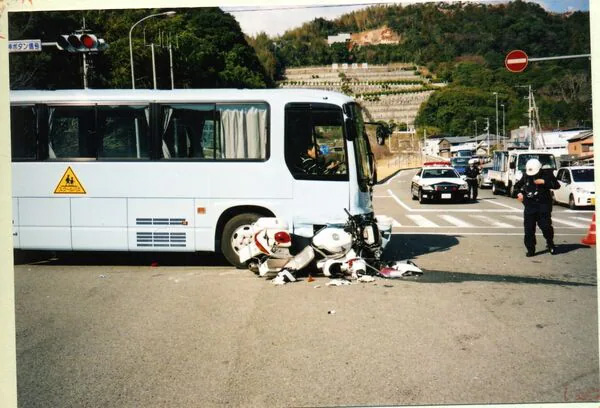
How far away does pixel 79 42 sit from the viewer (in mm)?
10305

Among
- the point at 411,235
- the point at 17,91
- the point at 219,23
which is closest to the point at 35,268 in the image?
the point at 17,91

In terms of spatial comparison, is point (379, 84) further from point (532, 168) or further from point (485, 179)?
point (532, 168)

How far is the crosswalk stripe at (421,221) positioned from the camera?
671 inches

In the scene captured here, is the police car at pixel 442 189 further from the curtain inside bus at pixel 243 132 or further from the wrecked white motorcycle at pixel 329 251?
the curtain inside bus at pixel 243 132

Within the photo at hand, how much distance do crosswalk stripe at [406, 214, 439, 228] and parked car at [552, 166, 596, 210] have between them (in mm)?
4942

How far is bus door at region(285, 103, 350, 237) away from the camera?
9922 mm

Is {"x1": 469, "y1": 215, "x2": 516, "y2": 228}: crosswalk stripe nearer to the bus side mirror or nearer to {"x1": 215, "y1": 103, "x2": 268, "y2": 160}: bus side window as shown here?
the bus side mirror

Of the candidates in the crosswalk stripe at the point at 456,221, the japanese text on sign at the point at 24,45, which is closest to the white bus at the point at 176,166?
the japanese text on sign at the point at 24,45

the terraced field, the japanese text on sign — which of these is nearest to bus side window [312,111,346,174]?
the japanese text on sign

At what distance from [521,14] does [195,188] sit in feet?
26.6

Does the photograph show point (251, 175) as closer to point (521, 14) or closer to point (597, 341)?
point (597, 341)

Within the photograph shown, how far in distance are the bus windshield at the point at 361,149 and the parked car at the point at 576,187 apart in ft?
40.0

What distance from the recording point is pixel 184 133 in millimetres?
10430

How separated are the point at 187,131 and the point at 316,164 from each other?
2380mm
